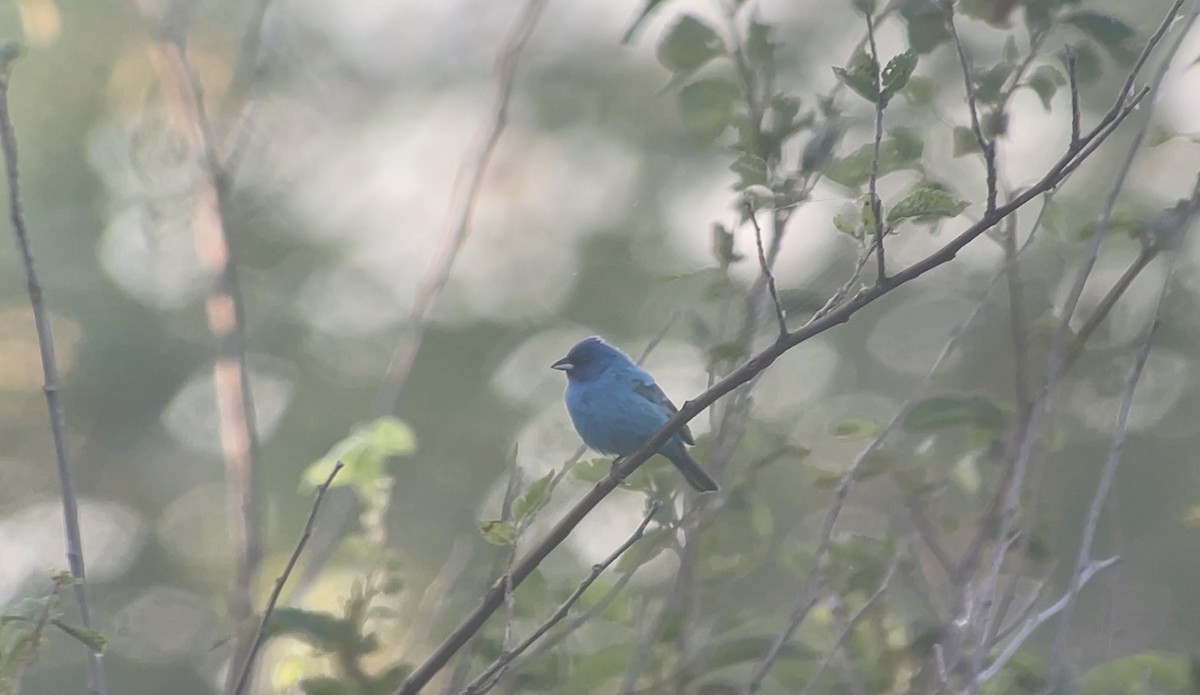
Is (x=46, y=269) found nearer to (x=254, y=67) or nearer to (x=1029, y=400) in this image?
(x=254, y=67)

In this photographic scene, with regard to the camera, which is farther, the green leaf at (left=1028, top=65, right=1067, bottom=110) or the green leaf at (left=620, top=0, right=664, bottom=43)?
the green leaf at (left=1028, top=65, right=1067, bottom=110)

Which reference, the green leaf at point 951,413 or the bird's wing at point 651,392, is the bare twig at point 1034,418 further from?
the bird's wing at point 651,392

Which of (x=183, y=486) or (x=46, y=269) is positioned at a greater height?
(x=46, y=269)

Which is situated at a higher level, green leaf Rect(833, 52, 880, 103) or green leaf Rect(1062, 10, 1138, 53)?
green leaf Rect(1062, 10, 1138, 53)

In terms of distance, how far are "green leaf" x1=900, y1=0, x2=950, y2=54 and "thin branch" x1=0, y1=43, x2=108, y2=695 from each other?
5.70 feet

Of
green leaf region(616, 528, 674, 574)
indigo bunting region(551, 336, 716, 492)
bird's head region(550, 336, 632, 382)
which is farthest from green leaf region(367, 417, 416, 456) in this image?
bird's head region(550, 336, 632, 382)

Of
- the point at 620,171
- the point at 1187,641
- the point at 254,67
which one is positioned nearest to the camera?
the point at 254,67

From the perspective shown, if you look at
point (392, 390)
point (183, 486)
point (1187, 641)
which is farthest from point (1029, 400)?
point (183, 486)

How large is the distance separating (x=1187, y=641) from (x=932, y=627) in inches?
222

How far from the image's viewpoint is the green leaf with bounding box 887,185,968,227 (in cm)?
194

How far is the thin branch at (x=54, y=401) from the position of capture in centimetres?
215

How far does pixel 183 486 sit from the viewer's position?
9.16 metres

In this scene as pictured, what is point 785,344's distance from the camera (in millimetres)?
1987

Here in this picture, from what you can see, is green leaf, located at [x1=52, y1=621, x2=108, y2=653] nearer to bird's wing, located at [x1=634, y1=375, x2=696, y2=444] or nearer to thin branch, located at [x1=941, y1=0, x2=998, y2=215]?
thin branch, located at [x1=941, y1=0, x2=998, y2=215]
